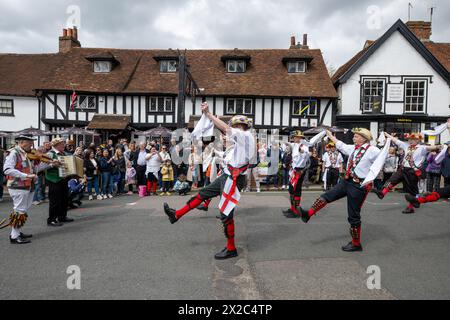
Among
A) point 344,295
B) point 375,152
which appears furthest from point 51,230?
point 375,152

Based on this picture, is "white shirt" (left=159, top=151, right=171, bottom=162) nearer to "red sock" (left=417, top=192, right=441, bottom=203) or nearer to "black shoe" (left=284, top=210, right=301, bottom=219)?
"black shoe" (left=284, top=210, right=301, bottom=219)

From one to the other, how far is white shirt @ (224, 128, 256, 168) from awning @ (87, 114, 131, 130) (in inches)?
654

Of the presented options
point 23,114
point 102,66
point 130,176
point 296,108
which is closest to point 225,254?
point 130,176

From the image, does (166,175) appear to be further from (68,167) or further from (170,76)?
(170,76)

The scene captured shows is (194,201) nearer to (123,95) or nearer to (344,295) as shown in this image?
(344,295)

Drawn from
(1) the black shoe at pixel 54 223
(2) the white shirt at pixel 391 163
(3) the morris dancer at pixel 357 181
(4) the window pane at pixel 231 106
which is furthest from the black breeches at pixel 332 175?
(4) the window pane at pixel 231 106

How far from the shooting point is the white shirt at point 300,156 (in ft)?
24.2

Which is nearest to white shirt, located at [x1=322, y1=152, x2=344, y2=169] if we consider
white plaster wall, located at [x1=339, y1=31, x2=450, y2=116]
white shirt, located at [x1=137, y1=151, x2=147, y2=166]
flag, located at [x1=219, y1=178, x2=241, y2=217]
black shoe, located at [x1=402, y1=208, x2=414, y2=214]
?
black shoe, located at [x1=402, y1=208, x2=414, y2=214]

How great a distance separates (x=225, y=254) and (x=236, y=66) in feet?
64.3

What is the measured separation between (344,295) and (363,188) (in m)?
2.05

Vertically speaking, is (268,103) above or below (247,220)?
above
